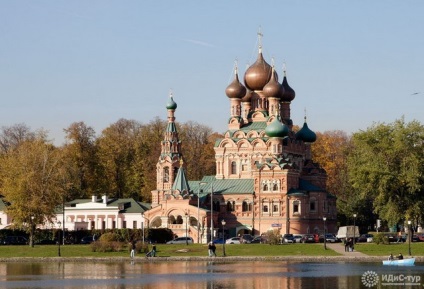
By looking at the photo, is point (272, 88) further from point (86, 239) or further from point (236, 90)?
point (86, 239)

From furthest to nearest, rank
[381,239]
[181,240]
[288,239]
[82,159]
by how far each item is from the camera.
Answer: [82,159] → [181,240] → [288,239] → [381,239]

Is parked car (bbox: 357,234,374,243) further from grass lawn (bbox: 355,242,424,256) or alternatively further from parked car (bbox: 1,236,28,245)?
parked car (bbox: 1,236,28,245)

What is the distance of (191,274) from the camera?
58.4 meters

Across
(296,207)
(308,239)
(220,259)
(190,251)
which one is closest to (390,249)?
(220,259)

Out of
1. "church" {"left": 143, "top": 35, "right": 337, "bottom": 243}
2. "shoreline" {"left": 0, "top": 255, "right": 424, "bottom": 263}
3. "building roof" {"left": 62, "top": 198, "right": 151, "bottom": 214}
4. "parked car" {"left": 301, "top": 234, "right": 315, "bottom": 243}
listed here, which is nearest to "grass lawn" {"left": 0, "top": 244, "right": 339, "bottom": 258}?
"shoreline" {"left": 0, "top": 255, "right": 424, "bottom": 263}

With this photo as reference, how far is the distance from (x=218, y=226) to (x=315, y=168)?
13.5m

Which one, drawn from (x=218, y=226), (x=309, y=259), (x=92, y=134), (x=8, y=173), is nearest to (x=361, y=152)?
(x=309, y=259)

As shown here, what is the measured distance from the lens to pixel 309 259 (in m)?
73.4

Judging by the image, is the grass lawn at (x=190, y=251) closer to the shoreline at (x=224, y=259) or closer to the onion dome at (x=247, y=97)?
the shoreline at (x=224, y=259)

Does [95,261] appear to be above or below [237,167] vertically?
below

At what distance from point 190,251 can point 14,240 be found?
73.6 ft

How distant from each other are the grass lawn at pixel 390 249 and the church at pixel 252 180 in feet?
57.8

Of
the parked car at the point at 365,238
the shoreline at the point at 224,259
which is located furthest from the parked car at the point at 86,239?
the parked car at the point at 365,238

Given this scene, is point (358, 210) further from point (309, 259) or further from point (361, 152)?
point (309, 259)
